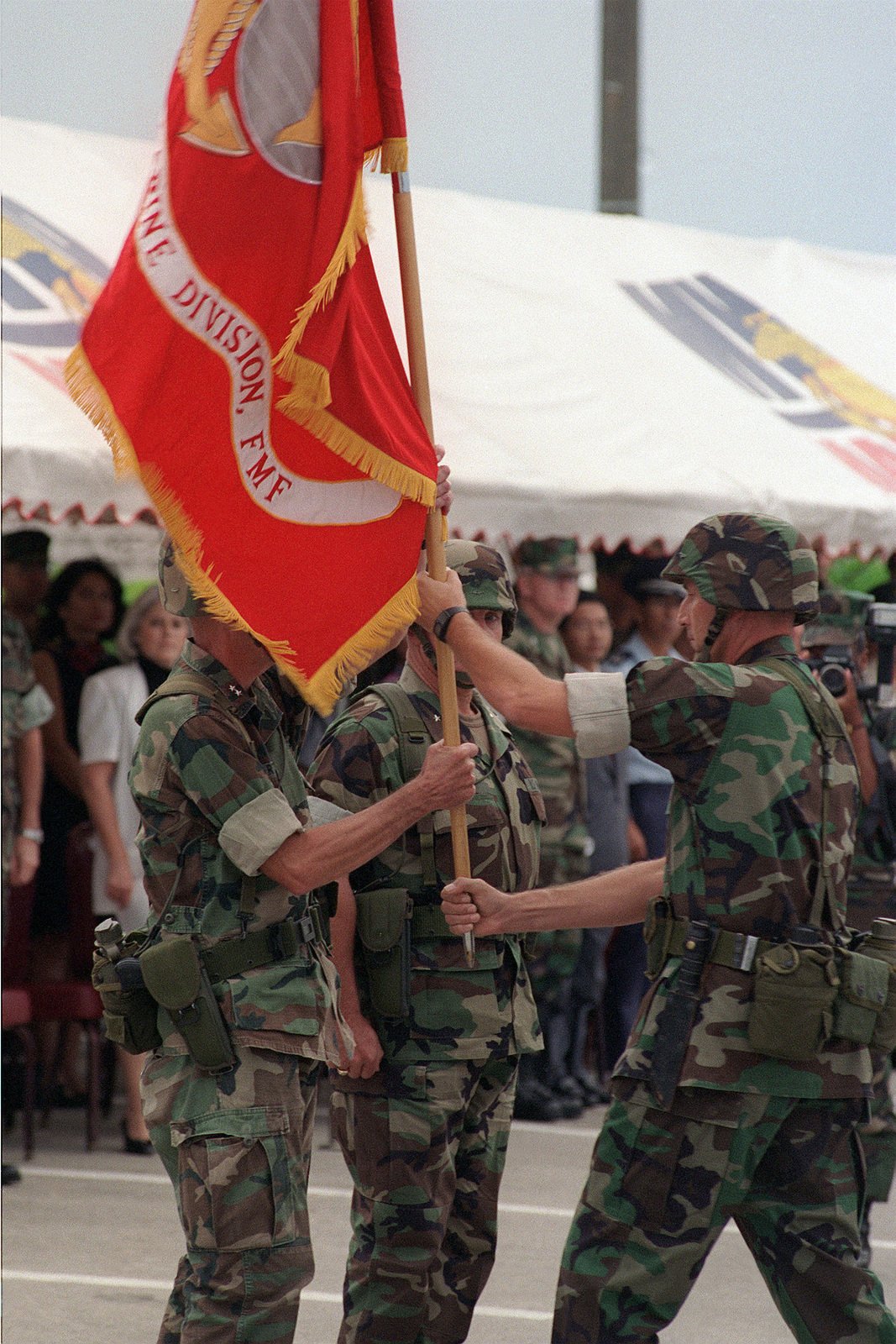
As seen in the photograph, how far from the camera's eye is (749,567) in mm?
4090

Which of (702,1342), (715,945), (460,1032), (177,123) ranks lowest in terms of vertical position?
(702,1342)

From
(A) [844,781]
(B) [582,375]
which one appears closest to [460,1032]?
(A) [844,781]

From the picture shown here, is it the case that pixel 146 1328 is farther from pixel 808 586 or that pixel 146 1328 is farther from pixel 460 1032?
pixel 808 586

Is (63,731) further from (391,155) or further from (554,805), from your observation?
(391,155)

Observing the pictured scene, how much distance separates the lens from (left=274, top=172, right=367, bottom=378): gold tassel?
398 centimetres

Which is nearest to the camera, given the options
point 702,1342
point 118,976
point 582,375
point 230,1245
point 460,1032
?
point 230,1245

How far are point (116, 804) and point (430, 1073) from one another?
12.4 ft

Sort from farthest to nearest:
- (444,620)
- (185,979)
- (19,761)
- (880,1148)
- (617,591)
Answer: (617,591) → (19,761) → (880,1148) → (444,620) → (185,979)

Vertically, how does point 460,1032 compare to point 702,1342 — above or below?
above

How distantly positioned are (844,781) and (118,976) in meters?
1.65

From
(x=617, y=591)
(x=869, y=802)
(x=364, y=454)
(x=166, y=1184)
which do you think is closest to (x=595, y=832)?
(x=617, y=591)

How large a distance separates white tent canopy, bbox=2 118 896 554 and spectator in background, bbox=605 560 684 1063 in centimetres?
76

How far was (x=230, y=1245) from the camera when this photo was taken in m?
3.74

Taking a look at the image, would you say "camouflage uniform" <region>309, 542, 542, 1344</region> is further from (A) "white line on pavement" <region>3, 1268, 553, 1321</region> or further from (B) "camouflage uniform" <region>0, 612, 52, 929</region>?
(B) "camouflage uniform" <region>0, 612, 52, 929</region>
